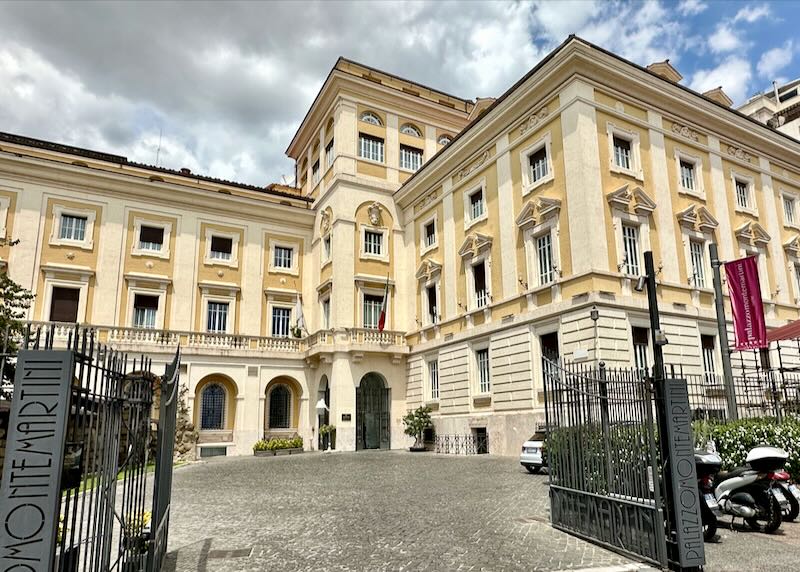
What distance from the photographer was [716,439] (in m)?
10.1

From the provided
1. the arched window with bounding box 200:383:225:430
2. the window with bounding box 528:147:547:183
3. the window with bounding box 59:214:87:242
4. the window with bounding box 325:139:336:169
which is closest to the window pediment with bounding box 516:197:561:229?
the window with bounding box 528:147:547:183

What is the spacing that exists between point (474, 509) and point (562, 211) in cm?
1165

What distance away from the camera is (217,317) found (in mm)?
27250

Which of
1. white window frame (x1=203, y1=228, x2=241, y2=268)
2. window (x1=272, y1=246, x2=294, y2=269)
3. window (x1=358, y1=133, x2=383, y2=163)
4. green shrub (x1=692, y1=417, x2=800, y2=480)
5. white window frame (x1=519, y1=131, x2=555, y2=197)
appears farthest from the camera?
window (x1=272, y1=246, x2=294, y2=269)

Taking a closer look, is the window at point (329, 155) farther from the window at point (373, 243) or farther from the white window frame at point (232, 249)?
the white window frame at point (232, 249)

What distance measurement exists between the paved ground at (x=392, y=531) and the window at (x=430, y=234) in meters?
13.9

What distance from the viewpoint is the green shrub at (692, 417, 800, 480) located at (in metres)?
9.66

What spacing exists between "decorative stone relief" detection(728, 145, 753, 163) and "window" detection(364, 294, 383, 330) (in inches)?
624

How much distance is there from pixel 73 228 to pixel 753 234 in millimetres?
28682

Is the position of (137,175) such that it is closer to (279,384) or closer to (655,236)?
(279,384)

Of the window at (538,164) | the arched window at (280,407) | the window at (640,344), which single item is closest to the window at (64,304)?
the arched window at (280,407)

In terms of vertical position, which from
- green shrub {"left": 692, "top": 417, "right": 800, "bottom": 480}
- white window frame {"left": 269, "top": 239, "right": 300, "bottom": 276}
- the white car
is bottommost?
the white car

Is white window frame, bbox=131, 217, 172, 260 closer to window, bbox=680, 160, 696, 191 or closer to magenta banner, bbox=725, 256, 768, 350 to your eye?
window, bbox=680, 160, 696, 191

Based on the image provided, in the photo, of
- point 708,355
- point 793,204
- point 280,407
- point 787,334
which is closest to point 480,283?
point 708,355
